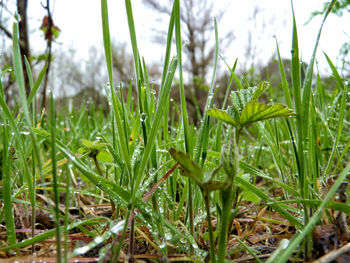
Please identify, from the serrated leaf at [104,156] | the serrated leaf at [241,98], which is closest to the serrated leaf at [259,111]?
the serrated leaf at [241,98]

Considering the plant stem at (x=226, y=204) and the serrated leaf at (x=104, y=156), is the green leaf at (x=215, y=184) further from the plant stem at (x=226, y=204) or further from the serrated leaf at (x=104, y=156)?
the serrated leaf at (x=104, y=156)

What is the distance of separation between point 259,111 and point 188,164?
13cm

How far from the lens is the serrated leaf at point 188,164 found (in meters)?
0.35

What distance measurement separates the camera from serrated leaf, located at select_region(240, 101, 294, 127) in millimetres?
388

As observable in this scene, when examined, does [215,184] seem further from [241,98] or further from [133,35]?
[133,35]

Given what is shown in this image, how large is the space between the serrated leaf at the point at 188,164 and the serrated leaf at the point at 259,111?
108 millimetres

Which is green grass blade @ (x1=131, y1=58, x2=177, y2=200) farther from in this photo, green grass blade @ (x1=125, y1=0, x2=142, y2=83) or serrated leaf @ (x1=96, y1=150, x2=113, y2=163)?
serrated leaf @ (x1=96, y1=150, x2=113, y2=163)

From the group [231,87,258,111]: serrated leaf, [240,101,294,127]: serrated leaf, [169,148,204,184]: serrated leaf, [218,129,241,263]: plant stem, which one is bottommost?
[218,129,241,263]: plant stem

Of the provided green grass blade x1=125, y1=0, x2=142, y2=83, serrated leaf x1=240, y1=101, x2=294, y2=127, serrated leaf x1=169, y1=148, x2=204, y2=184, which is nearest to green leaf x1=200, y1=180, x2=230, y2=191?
serrated leaf x1=169, y1=148, x2=204, y2=184

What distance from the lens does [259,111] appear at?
1.30 feet

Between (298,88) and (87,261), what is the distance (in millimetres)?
413

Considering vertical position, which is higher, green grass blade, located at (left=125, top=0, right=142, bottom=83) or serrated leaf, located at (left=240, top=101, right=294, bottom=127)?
green grass blade, located at (left=125, top=0, right=142, bottom=83)

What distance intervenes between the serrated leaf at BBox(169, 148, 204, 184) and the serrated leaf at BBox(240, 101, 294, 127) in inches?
4.3

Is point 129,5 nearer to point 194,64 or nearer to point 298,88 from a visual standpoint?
point 298,88
